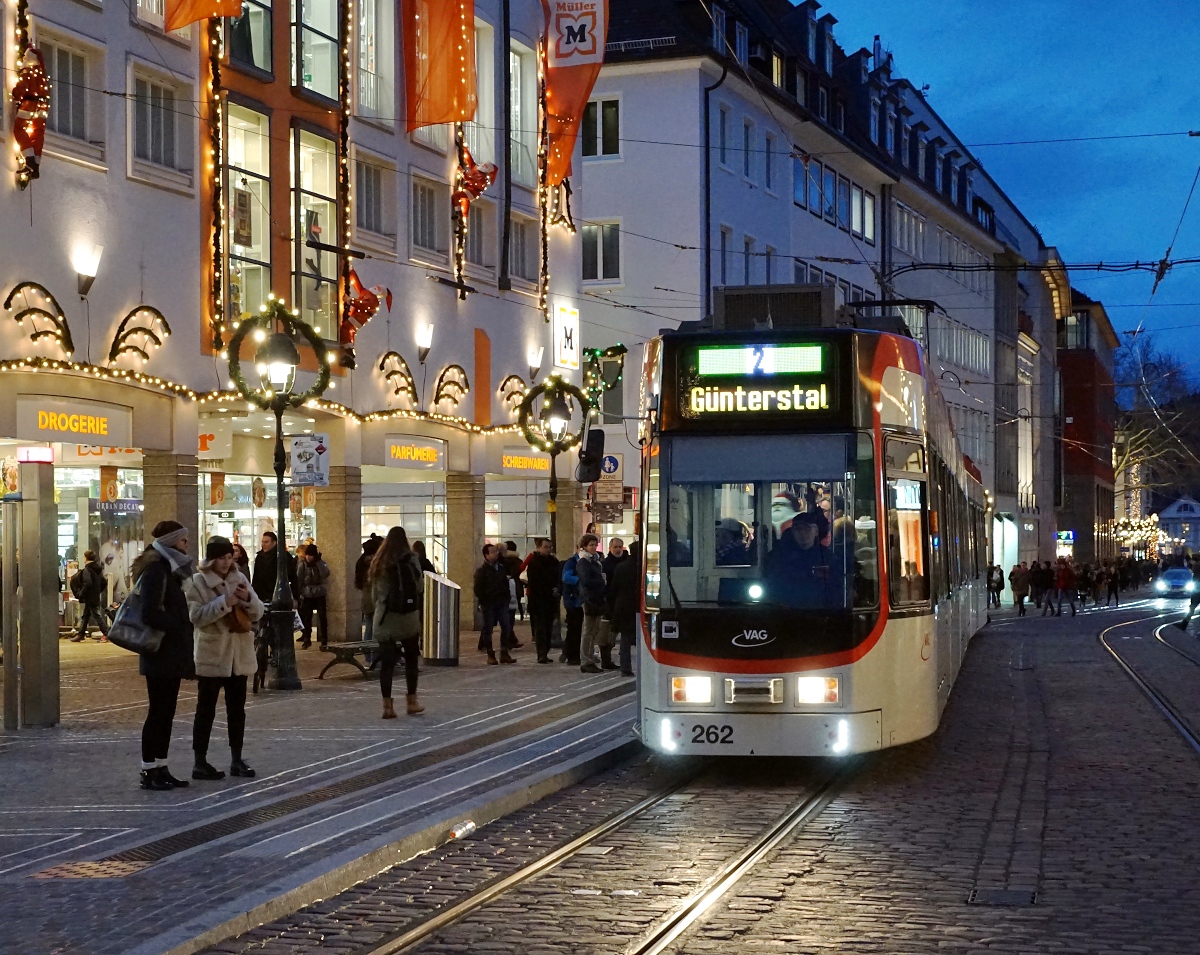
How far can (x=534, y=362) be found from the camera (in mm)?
38000

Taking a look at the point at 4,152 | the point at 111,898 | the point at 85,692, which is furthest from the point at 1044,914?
the point at 4,152

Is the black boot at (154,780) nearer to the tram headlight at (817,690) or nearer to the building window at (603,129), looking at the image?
the tram headlight at (817,690)

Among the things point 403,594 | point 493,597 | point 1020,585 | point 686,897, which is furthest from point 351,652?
point 1020,585

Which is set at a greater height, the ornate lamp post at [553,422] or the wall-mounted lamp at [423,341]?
the wall-mounted lamp at [423,341]

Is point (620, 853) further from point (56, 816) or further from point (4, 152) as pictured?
point (4, 152)

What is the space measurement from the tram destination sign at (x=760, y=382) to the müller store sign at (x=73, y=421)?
476 inches

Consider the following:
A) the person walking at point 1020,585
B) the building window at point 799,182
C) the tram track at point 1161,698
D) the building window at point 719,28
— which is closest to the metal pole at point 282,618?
the tram track at point 1161,698

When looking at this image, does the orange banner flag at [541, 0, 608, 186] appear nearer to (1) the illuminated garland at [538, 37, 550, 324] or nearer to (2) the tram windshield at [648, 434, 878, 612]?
(1) the illuminated garland at [538, 37, 550, 324]

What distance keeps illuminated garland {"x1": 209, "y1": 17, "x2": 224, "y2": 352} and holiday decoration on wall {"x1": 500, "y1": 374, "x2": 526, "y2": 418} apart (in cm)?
995

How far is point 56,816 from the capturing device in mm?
11234

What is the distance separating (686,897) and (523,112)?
29850 millimetres

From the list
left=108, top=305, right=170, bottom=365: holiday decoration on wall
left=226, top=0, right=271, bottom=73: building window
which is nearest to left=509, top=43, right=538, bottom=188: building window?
left=226, top=0, right=271, bottom=73: building window

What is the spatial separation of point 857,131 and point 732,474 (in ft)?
164

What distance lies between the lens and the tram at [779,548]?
42.9ft
